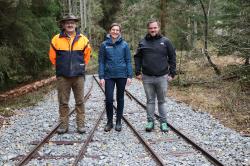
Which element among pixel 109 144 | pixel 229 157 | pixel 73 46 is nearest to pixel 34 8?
pixel 73 46

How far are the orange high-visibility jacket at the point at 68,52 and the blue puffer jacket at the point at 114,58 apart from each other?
42cm

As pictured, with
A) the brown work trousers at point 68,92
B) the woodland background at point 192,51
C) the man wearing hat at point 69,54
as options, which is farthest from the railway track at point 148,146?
the woodland background at point 192,51

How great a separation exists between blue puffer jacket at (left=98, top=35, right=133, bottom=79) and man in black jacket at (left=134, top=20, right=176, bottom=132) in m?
0.27

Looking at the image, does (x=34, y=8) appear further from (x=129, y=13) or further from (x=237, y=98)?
(x=129, y=13)

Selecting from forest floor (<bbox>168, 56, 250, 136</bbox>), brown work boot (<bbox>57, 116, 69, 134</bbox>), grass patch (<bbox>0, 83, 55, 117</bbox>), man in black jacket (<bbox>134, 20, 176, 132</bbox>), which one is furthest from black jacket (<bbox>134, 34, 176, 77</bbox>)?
grass patch (<bbox>0, 83, 55, 117</bbox>)

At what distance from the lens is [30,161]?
6719mm

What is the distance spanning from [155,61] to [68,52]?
1781 mm

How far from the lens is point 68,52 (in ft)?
27.5

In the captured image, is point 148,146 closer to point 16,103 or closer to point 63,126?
point 63,126

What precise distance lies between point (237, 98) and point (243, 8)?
395 centimetres

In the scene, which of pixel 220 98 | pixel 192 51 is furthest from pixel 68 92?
pixel 192 51

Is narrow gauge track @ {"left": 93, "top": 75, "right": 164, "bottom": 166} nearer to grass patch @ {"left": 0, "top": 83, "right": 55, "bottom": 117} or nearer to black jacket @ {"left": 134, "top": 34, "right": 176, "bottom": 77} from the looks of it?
black jacket @ {"left": 134, "top": 34, "right": 176, "bottom": 77}

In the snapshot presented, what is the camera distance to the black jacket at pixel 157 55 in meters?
8.46

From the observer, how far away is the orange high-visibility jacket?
27.5 ft
